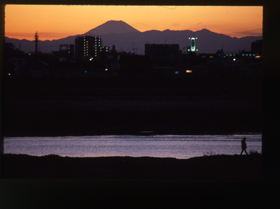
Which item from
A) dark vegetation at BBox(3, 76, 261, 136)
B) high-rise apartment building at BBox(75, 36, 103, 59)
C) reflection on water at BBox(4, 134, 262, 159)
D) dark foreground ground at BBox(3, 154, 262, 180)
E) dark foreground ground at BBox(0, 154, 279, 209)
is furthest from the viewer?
high-rise apartment building at BBox(75, 36, 103, 59)

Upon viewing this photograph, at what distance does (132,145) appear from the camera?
927cm

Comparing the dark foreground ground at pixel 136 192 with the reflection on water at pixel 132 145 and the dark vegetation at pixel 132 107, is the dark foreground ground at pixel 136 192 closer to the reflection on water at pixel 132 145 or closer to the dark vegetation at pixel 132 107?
the reflection on water at pixel 132 145

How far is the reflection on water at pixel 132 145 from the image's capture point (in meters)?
8.29

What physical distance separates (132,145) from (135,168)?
4001 millimetres

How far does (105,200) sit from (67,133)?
9.42 metres

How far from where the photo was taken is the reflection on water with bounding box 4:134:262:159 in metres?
8.29

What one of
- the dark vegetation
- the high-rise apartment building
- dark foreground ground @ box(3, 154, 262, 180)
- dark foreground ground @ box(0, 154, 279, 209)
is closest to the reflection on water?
the dark vegetation

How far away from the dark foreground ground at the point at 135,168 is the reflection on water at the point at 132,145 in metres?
1.89

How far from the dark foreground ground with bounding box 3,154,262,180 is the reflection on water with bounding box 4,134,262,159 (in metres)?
1.89

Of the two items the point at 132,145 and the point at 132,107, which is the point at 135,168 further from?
the point at 132,107

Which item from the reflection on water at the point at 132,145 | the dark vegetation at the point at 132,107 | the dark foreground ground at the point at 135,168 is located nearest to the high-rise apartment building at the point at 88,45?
the dark vegetation at the point at 132,107

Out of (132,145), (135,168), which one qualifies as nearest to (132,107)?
(132,145)

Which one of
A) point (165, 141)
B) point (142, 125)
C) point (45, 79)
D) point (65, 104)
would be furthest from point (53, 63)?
point (165, 141)

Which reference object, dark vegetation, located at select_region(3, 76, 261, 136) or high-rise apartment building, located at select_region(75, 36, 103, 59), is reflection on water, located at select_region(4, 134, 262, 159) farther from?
high-rise apartment building, located at select_region(75, 36, 103, 59)
